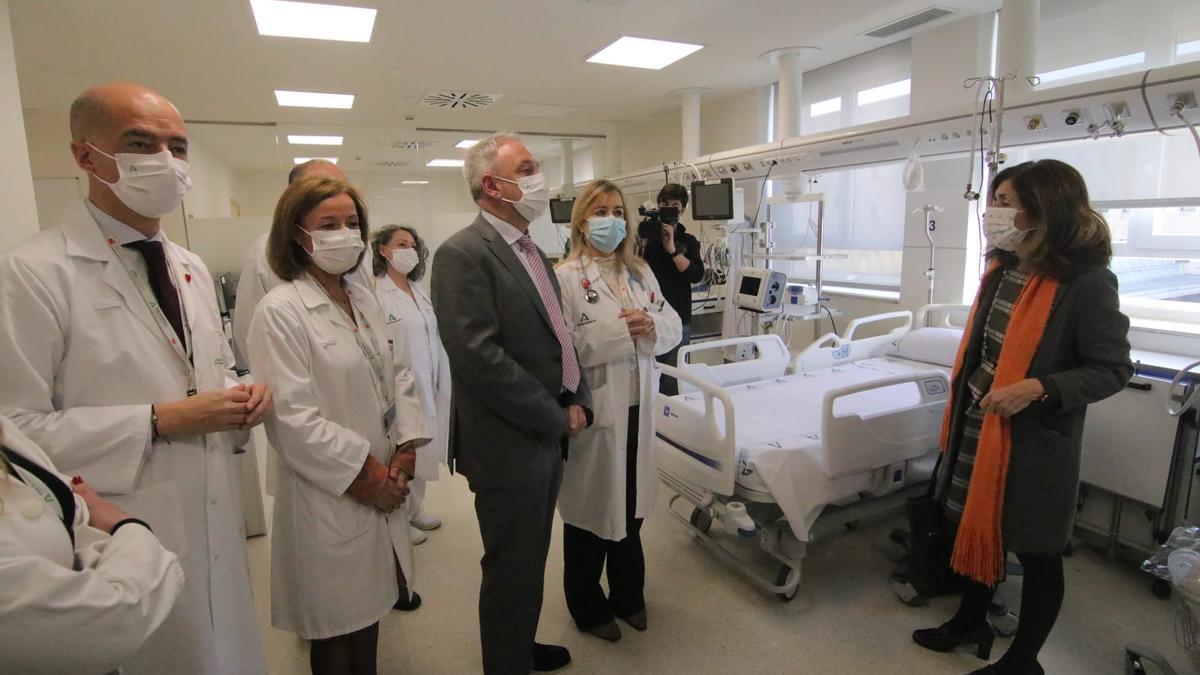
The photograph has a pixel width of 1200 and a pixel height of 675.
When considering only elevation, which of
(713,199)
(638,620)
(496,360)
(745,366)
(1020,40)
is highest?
(1020,40)

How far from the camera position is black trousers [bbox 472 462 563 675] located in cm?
171

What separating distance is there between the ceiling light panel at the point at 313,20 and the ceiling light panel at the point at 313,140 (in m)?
3.45

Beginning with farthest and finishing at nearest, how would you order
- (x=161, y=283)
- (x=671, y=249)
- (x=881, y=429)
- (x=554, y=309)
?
(x=671, y=249) → (x=881, y=429) → (x=554, y=309) → (x=161, y=283)

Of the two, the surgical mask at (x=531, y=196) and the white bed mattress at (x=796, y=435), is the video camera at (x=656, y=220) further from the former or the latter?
the surgical mask at (x=531, y=196)

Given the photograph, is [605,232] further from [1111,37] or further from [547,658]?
[1111,37]

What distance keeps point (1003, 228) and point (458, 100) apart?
5211 millimetres

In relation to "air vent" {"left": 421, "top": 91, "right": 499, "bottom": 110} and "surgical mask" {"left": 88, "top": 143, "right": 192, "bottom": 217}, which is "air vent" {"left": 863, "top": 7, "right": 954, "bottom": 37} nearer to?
"air vent" {"left": 421, "top": 91, "right": 499, "bottom": 110}

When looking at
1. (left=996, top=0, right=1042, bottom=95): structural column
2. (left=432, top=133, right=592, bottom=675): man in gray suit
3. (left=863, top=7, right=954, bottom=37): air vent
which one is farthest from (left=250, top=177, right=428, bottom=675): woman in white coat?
(left=863, top=7, right=954, bottom=37): air vent

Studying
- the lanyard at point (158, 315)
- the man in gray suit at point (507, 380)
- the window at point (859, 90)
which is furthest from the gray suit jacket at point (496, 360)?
the window at point (859, 90)

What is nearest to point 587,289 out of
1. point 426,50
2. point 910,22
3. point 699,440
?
point 699,440

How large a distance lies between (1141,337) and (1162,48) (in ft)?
5.00

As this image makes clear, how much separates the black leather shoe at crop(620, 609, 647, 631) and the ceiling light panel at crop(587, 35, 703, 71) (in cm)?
359

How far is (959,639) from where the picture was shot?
2.12 metres

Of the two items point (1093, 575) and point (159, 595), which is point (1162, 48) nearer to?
point (1093, 575)
